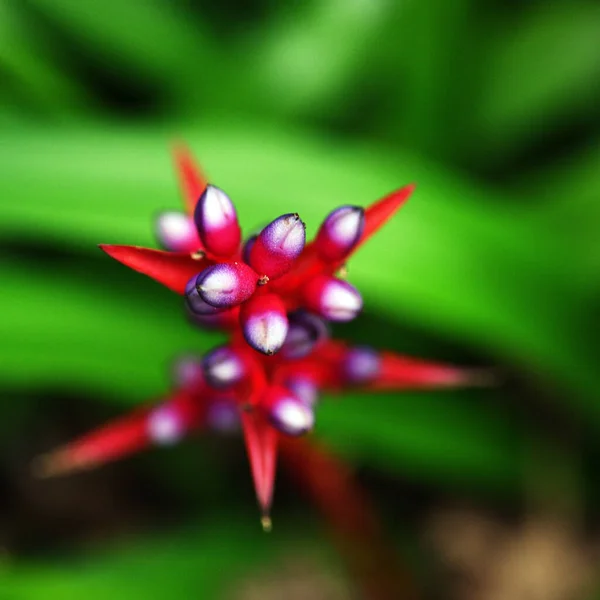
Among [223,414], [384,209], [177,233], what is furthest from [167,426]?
[384,209]

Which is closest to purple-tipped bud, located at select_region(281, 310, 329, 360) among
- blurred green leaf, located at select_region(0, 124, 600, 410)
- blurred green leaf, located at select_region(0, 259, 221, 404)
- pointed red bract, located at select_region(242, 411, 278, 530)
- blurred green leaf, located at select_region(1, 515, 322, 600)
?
pointed red bract, located at select_region(242, 411, 278, 530)

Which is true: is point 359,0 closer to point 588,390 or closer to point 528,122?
point 528,122

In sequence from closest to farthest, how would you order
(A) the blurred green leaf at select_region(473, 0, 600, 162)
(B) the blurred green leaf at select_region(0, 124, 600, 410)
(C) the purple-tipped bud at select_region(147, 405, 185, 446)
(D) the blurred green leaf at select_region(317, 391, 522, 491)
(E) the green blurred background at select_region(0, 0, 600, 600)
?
(C) the purple-tipped bud at select_region(147, 405, 185, 446) → (B) the blurred green leaf at select_region(0, 124, 600, 410) → (E) the green blurred background at select_region(0, 0, 600, 600) → (D) the blurred green leaf at select_region(317, 391, 522, 491) → (A) the blurred green leaf at select_region(473, 0, 600, 162)

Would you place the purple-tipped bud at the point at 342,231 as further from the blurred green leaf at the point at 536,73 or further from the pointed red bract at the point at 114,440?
the blurred green leaf at the point at 536,73

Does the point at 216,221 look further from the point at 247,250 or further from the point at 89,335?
the point at 89,335

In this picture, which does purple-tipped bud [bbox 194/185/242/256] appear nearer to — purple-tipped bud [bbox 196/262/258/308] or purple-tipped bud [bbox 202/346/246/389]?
purple-tipped bud [bbox 196/262/258/308]

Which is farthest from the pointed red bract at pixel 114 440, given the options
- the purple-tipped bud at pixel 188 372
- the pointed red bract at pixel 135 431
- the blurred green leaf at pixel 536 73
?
the blurred green leaf at pixel 536 73
